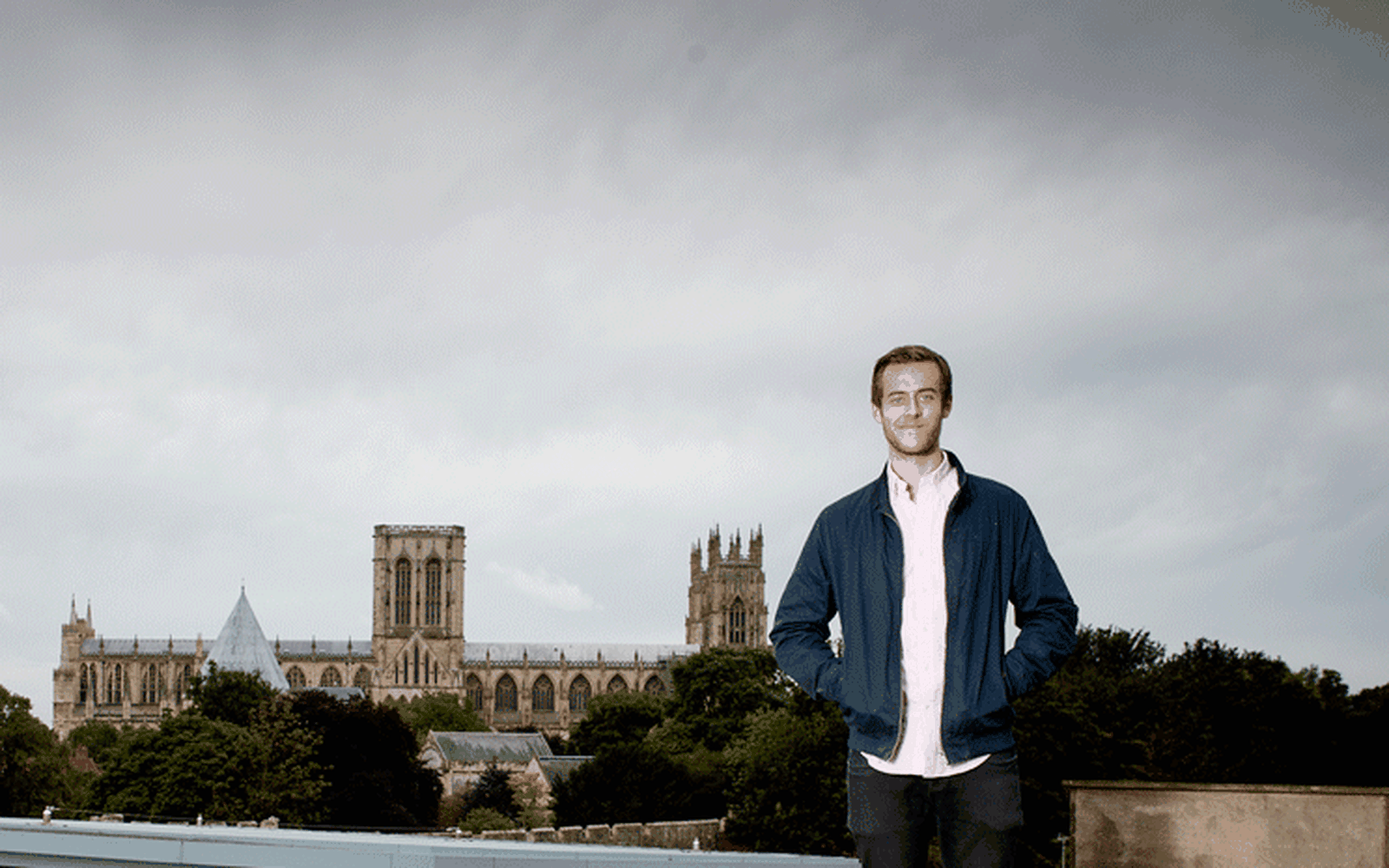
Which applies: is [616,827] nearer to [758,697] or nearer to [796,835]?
[796,835]

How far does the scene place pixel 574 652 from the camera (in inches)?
4675

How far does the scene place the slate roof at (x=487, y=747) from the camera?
237 ft

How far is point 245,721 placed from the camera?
2422 inches

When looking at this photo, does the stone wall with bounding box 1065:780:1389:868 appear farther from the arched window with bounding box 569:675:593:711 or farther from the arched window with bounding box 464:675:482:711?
the arched window with bounding box 569:675:593:711

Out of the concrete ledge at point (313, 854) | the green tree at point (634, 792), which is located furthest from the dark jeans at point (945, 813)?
the green tree at point (634, 792)

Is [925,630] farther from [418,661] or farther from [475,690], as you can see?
[475,690]

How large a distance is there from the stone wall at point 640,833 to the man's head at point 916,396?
3853cm

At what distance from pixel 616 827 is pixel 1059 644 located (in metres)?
41.9

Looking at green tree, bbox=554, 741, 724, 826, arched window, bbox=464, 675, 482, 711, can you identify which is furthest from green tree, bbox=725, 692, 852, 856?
arched window, bbox=464, 675, 482, 711

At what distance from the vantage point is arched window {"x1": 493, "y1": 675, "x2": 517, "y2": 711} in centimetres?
11331

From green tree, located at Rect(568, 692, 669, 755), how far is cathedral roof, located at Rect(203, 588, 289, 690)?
81.0 ft

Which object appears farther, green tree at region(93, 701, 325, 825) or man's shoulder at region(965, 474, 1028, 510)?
green tree at region(93, 701, 325, 825)

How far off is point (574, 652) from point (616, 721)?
43.5 meters

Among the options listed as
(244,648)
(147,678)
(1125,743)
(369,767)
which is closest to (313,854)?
(1125,743)
